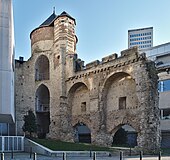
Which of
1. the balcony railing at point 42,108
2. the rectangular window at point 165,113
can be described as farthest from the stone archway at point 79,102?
the rectangular window at point 165,113

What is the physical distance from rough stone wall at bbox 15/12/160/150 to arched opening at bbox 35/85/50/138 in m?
0.98

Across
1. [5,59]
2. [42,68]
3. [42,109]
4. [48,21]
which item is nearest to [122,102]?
[42,109]

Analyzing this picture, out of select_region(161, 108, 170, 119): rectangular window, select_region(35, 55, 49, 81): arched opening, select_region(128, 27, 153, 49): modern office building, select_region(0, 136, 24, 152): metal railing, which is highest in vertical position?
select_region(128, 27, 153, 49): modern office building

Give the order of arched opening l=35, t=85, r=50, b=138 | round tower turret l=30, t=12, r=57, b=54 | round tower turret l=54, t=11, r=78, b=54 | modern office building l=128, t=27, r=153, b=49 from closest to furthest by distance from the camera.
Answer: round tower turret l=54, t=11, r=78, b=54
round tower turret l=30, t=12, r=57, b=54
arched opening l=35, t=85, r=50, b=138
modern office building l=128, t=27, r=153, b=49

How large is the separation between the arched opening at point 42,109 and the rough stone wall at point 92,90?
3.22 feet

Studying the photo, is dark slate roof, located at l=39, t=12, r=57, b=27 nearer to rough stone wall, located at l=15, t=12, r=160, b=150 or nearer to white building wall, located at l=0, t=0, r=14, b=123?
rough stone wall, located at l=15, t=12, r=160, b=150

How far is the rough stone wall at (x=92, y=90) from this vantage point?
27266mm

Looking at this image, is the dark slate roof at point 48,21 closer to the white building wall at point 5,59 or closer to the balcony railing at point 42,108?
the balcony railing at point 42,108

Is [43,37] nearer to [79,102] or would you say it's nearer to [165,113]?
[79,102]

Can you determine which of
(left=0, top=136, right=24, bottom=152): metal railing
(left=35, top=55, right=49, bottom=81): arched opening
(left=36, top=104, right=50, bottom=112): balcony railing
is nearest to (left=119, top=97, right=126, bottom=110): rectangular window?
(left=0, top=136, right=24, bottom=152): metal railing

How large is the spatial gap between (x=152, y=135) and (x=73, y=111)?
12.3m

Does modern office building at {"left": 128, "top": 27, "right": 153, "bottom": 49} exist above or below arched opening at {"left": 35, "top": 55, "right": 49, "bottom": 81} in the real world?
above

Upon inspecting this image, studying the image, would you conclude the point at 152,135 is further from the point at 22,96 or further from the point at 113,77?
the point at 22,96

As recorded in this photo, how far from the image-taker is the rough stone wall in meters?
27.3
